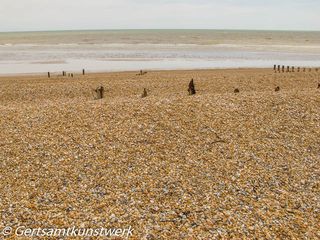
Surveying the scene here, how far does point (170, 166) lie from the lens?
11844 millimetres

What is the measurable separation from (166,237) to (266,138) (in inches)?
306

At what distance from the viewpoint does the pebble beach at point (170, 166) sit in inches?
352

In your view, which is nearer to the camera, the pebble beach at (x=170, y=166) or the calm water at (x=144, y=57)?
the pebble beach at (x=170, y=166)

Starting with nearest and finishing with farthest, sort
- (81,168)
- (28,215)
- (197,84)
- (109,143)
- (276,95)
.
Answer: (28,215) → (81,168) → (109,143) → (276,95) → (197,84)

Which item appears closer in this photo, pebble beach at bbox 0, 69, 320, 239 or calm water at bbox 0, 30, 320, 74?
pebble beach at bbox 0, 69, 320, 239

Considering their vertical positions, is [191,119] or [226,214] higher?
[191,119]

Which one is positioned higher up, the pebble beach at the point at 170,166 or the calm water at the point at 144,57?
the calm water at the point at 144,57

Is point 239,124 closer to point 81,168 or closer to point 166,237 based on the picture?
point 81,168

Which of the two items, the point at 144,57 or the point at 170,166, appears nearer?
the point at 170,166

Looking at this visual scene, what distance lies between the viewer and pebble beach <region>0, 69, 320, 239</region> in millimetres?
8938

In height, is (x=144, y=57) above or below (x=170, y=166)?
above

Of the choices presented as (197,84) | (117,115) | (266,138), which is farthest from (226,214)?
(197,84)

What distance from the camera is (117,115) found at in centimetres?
1620

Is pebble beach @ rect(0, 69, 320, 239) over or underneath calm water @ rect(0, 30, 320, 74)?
underneath
